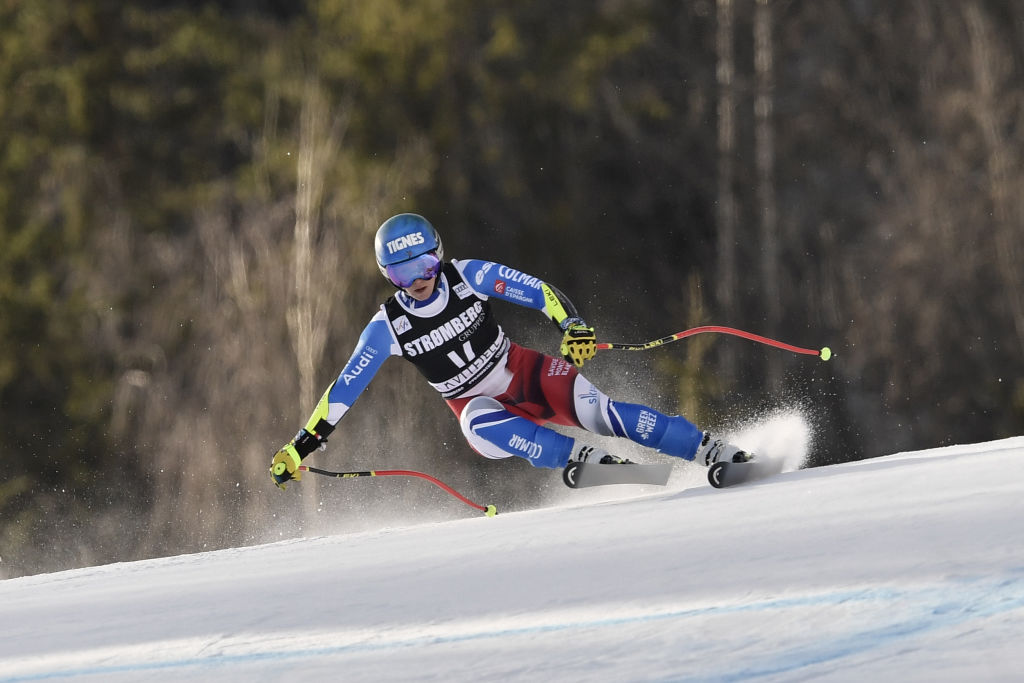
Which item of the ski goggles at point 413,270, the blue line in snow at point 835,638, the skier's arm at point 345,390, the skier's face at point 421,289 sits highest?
the ski goggles at point 413,270

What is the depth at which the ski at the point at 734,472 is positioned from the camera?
4254 mm

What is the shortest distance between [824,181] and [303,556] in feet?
38.3

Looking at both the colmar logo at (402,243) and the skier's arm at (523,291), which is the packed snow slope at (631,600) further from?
the colmar logo at (402,243)

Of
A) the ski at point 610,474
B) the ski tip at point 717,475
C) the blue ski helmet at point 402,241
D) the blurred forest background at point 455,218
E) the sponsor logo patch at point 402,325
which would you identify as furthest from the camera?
the blurred forest background at point 455,218

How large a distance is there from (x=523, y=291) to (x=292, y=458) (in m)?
1.09

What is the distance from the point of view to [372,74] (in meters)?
14.0

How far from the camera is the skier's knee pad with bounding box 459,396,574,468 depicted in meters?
4.47

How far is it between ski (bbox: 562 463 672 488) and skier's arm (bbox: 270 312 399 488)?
2.83 ft

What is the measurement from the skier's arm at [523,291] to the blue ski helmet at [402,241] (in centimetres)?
22

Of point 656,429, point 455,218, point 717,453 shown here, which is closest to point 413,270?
point 656,429

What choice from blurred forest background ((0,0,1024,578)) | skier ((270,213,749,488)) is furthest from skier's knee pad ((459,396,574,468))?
blurred forest background ((0,0,1024,578))

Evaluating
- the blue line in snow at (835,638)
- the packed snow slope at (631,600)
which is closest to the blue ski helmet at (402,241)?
the packed snow slope at (631,600)

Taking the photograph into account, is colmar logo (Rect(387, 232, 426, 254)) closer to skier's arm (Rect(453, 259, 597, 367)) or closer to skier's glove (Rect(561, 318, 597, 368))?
skier's arm (Rect(453, 259, 597, 367))

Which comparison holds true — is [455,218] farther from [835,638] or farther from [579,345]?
[835,638]
